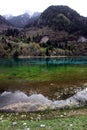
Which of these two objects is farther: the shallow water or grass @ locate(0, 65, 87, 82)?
grass @ locate(0, 65, 87, 82)

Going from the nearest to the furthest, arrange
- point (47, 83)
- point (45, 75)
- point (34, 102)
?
point (34, 102)
point (47, 83)
point (45, 75)

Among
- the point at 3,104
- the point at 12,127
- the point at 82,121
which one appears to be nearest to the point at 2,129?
the point at 12,127

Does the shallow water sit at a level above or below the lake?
above

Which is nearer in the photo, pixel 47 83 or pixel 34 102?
pixel 34 102

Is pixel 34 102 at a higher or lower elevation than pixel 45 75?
higher

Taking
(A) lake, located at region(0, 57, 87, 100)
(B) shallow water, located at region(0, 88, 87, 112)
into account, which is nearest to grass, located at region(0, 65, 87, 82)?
(A) lake, located at region(0, 57, 87, 100)

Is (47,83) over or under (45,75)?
over

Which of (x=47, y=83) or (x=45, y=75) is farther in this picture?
(x=45, y=75)

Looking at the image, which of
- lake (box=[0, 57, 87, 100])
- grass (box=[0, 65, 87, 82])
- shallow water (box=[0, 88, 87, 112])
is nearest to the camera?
shallow water (box=[0, 88, 87, 112])

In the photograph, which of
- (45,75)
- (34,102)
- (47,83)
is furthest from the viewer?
(45,75)

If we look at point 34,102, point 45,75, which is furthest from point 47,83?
point 45,75

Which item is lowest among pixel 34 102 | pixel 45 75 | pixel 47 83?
pixel 45 75

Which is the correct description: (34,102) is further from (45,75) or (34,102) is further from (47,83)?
(45,75)

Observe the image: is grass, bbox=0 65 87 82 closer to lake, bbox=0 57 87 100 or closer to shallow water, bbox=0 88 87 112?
lake, bbox=0 57 87 100
